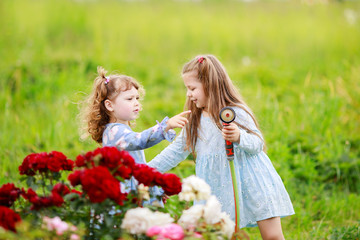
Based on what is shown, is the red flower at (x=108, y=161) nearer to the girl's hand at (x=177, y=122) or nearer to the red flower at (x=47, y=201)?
the red flower at (x=47, y=201)

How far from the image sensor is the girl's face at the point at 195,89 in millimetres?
2641

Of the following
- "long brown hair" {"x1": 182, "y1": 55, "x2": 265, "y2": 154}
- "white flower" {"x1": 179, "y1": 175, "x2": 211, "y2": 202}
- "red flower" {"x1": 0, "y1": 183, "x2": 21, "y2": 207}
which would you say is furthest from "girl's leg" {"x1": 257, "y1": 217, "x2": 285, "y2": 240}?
"red flower" {"x1": 0, "y1": 183, "x2": 21, "y2": 207}

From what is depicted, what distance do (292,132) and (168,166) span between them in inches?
94.8

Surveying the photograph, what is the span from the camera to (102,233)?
1.86m

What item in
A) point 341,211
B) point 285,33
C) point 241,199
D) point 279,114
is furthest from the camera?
point 285,33

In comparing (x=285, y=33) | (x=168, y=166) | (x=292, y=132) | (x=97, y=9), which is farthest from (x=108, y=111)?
Result: (x=97, y=9)

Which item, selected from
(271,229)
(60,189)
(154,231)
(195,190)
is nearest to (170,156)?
(271,229)

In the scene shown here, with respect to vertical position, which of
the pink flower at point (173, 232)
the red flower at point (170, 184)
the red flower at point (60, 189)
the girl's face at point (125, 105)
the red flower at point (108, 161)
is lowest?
the pink flower at point (173, 232)

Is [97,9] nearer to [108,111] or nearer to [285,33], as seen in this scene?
[285,33]

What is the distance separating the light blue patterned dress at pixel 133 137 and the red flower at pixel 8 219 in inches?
24.9

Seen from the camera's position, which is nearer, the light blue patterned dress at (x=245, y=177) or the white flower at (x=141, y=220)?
the white flower at (x=141, y=220)

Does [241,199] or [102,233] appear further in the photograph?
[241,199]

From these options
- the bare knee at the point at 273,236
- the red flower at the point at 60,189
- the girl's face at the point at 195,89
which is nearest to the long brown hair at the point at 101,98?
the girl's face at the point at 195,89

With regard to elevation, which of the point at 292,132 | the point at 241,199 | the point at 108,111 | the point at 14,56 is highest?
the point at 14,56
